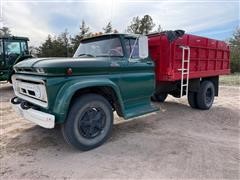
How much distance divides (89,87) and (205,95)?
4323 millimetres

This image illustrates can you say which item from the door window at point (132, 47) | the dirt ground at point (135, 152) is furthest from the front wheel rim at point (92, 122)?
the door window at point (132, 47)

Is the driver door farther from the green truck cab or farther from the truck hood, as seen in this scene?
the truck hood

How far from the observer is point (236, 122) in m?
5.61

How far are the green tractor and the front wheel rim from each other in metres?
8.37

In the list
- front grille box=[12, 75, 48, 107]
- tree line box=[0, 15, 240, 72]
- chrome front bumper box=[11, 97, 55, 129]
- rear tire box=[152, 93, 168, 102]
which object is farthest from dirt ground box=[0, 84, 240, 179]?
tree line box=[0, 15, 240, 72]

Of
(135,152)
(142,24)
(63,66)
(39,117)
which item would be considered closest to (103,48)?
(63,66)

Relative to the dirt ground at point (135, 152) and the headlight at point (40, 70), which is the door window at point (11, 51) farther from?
the headlight at point (40, 70)

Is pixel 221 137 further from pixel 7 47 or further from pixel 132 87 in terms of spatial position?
pixel 7 47

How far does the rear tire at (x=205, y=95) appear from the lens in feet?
21.8

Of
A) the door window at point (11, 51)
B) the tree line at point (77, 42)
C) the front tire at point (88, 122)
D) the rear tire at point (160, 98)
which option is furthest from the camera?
the tree line at point (77, 42)

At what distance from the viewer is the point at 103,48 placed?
450cm

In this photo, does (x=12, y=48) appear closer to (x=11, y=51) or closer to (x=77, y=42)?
(x=11, y=51)

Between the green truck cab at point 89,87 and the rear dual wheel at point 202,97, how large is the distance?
7.72 ft

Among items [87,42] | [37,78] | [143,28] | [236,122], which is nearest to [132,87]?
[87,42]
